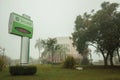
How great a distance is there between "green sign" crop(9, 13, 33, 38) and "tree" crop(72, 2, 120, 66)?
13.2 meters

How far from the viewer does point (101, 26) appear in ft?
107

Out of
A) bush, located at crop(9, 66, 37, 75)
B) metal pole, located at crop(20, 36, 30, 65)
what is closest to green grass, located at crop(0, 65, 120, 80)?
bush, located at crop(9, 66, 37, 75)

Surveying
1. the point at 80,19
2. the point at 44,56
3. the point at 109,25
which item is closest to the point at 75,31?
the point at 80,19

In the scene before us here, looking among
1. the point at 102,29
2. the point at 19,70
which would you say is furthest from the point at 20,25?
the point at 102,29

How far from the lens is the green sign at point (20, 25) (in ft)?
69.8

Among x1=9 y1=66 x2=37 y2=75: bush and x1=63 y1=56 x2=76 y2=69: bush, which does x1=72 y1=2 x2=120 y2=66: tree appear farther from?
x1=9 y1=66 x2=37 y2=75: bush

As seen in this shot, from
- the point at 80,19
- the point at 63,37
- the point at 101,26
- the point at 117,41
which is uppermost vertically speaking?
the point at 63,37

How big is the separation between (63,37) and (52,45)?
188 feet

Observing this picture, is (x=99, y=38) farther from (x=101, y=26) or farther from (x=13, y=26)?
(x=13, y=26)

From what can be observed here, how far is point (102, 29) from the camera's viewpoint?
32531 millimetres

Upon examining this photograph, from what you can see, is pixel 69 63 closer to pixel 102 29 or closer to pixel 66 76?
pixel 102 29

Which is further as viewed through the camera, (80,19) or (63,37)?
(63,37)

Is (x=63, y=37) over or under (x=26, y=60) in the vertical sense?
over

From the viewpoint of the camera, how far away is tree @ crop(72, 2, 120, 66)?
1255 inches
